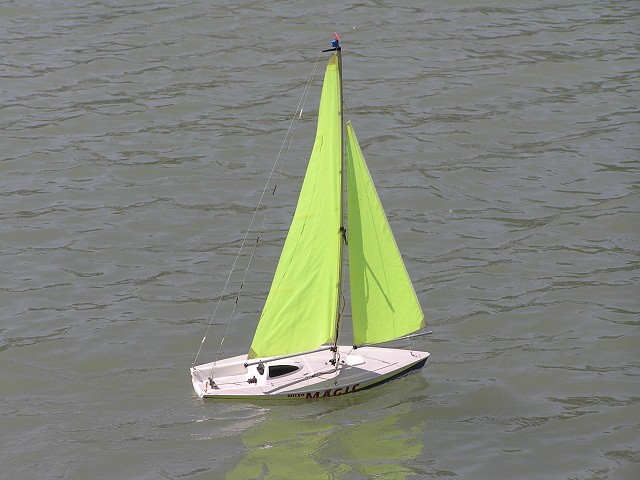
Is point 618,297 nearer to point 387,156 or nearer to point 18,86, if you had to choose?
point 387,156

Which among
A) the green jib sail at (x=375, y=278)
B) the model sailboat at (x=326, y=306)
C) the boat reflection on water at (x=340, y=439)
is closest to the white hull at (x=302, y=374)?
the model sailboat at (x=326, y=306)

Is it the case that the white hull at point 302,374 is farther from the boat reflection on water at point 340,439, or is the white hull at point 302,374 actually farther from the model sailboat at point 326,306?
the boat reflection on water at point 340,439

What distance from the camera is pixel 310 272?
21.3 meters

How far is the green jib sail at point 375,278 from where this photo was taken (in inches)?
825

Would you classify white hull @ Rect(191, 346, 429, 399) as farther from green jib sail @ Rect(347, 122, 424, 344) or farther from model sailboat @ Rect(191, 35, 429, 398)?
green jib sail @ Rect(347, 122, 424, 344)

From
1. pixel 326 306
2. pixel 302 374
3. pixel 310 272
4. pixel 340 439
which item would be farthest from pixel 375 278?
pixel 340 439

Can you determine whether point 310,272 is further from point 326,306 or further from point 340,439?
point 340,439

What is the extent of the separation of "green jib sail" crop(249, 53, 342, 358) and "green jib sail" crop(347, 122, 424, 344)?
0.37 m

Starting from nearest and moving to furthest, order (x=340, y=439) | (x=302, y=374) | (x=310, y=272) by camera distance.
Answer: (x=340, y=439), (x=310, y=272), (x=302, y=374)

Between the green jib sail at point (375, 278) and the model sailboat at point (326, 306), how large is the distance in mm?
18

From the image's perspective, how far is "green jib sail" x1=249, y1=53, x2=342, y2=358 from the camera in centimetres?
2056

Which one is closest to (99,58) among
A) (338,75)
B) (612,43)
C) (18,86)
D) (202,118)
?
(18,86)

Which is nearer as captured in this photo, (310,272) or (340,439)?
(340,439)

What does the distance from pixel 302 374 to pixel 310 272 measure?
1.94 metres
